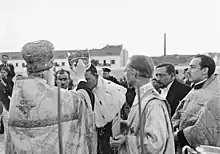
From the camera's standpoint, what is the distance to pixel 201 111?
2.70 metres

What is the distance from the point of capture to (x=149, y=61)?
7.14ft

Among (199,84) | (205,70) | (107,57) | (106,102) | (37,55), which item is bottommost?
(107,57)

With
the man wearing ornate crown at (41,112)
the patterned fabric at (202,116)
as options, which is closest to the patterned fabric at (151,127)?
the man wearing ornate crown at (41,112)

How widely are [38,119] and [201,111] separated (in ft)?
5.14

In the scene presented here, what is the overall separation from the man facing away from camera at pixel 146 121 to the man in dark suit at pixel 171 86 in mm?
1912

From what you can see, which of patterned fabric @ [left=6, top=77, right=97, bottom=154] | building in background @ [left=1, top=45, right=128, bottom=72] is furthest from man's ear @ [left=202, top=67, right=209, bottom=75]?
building in background @ [left=1, top=45, right=128, bottom=72]

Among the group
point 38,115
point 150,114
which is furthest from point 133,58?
point 38,115

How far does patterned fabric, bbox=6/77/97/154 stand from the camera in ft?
6.96

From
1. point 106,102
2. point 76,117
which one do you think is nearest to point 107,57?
point 106,102

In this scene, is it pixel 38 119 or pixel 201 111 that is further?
pixel 201 111

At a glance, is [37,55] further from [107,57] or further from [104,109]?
[107,57]

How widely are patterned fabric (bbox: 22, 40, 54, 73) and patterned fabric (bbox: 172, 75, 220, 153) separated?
1.45m

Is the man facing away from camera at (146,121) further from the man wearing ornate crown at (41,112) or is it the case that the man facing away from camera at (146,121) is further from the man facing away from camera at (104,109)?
the man facing away from camera at (104,109)

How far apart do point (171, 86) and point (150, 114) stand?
224 cm
